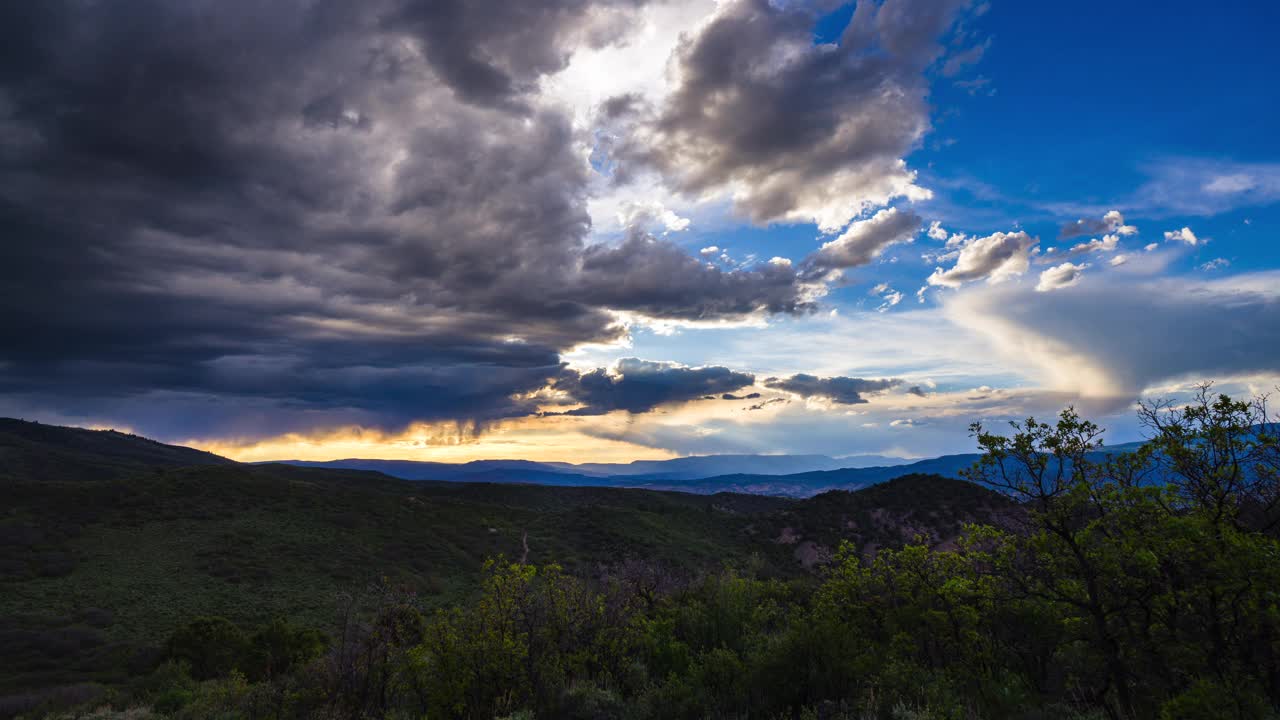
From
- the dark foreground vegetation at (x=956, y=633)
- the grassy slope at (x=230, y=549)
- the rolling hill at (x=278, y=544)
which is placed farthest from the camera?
the rolling hill at (x=278, y=544)

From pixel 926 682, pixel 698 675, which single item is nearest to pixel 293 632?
pixel 698 675

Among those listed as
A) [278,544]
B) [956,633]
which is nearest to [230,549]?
[278,544]

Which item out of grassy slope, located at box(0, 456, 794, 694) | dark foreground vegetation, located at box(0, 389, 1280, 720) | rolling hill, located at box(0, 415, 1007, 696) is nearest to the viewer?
dark foreground vegetation, located at box(0, 389, 1280, 720)

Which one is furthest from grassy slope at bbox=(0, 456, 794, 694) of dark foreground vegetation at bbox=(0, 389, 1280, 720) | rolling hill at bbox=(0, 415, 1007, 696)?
dark foreground vegetation at bbox=(0, 389, 1280, 720)

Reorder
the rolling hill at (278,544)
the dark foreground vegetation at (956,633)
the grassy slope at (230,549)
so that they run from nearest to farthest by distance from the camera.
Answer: the dark foreground vegetation at (956,633)
the grassy slope at (230,549)
the rolling hill at (278,544)

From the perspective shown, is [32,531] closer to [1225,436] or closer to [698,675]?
[698,675]

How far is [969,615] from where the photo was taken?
15.3 meters

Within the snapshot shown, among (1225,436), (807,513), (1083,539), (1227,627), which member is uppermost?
(1225,436)

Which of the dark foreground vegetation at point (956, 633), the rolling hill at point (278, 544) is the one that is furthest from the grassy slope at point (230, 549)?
the dark foreground vegetation at point (956, 633)

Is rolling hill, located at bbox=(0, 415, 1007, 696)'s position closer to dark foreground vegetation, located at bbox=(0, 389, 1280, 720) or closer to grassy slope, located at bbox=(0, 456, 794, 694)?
grassy slope, located at bbox=(0, 456, 794, 694)

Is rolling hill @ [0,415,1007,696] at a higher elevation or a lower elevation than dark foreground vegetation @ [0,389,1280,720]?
lower

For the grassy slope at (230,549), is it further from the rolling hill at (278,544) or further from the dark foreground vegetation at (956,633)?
the dark foreground vegetation at (956,633)

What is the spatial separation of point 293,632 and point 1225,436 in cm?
4199

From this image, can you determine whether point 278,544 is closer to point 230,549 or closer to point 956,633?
point 230,549
